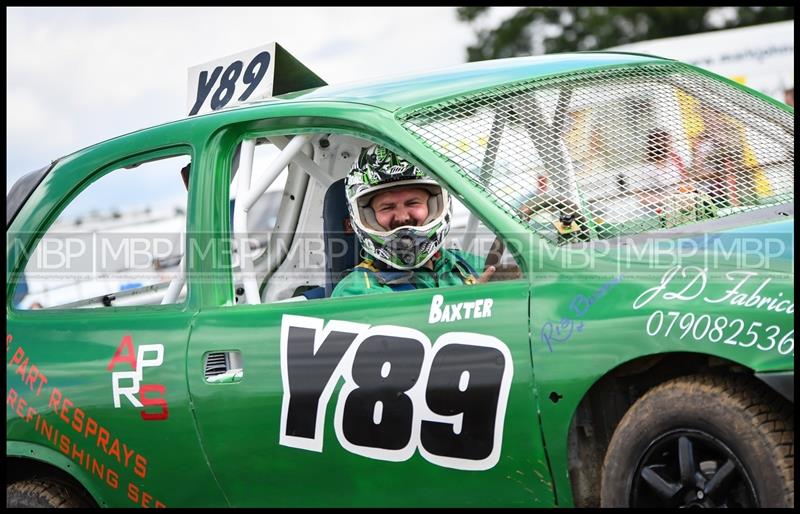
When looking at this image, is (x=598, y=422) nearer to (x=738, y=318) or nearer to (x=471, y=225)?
(x=738, y=318)

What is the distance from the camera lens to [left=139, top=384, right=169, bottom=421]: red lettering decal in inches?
152

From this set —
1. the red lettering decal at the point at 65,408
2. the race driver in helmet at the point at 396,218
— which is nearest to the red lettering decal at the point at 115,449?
the red lettering decal at the point at 65,408

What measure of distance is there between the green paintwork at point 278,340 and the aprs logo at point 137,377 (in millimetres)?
29

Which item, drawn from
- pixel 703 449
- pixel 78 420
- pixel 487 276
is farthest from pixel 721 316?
pixel 78 420

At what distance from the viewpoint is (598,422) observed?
3314 millimetres

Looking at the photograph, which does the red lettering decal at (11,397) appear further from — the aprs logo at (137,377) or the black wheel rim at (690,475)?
the black wheel rim at (690,475)

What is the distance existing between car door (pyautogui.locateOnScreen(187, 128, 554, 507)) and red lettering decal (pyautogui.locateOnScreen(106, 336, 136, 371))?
0.25 metres

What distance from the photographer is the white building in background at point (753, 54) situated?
12859 mm

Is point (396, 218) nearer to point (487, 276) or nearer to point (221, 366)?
point (487, 276)

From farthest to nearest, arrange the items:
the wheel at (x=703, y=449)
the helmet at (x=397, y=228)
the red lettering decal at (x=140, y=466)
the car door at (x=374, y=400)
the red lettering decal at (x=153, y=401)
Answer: the helmet at (x=397, y=228) → the red lettering decal at (x=140, y=466) → the red lettering decal at (x=153, y=401) → the car door at (x=374, y=400) → the wheel at (x=703, y=449)

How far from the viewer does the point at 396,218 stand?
13.6 feet

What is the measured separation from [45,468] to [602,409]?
2.17m

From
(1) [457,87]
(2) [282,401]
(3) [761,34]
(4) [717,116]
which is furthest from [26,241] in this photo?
(3) [761,34]

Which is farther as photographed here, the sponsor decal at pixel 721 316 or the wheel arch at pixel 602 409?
the wheel arch at pixel 602 409
